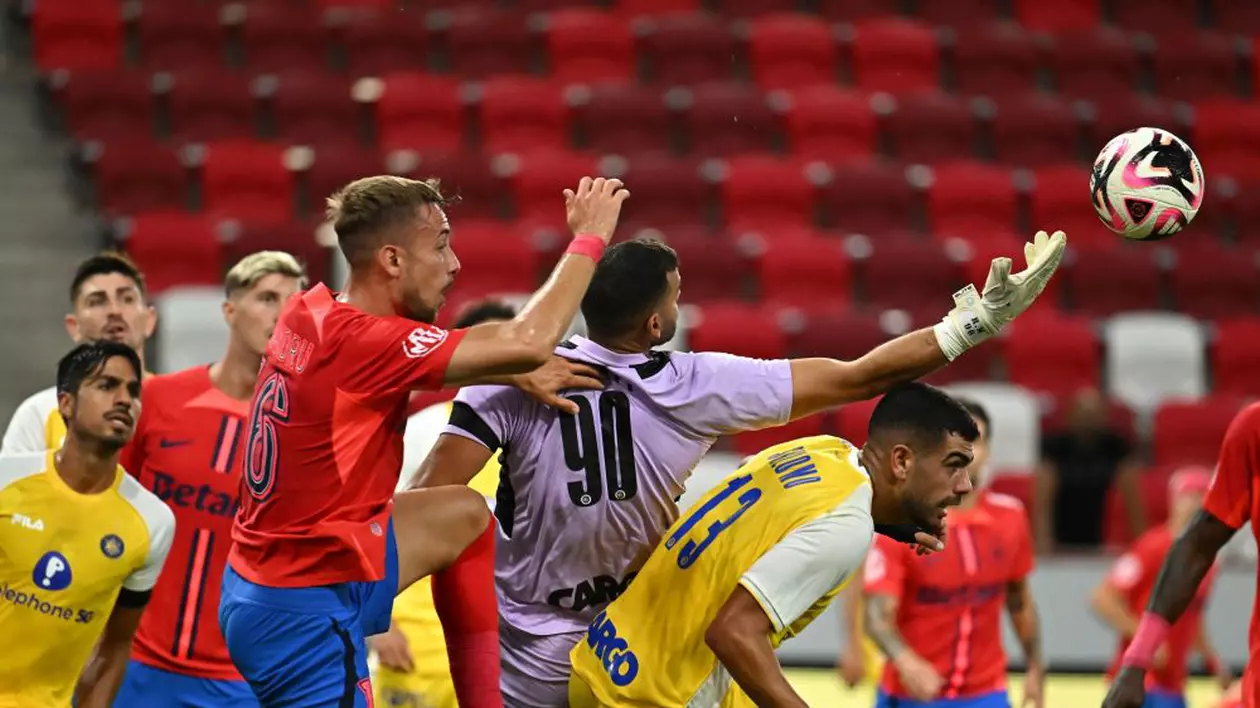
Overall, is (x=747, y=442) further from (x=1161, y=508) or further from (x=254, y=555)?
(x=254, y=555)

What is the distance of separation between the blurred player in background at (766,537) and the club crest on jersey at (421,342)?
2.68 ft

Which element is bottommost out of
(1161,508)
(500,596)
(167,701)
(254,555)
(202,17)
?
(1161,508)

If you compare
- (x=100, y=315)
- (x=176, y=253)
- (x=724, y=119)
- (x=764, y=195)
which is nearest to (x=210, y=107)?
(x=176, y=253)

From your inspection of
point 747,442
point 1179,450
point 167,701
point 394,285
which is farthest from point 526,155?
point 394,285

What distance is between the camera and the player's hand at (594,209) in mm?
4074

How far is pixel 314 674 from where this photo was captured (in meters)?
3.88

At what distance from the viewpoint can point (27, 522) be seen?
4664mm

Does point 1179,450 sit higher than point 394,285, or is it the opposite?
point 394,285

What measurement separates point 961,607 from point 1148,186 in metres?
2.74

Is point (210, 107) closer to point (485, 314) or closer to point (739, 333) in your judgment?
point (739, 333)

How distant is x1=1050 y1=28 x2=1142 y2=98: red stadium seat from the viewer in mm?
14977

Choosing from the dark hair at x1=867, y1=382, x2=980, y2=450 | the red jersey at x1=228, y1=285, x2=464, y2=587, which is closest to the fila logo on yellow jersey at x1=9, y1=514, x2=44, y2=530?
the red jersey at x1=228, y1=285, x2=464, y2=587

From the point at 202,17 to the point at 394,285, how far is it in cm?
1066

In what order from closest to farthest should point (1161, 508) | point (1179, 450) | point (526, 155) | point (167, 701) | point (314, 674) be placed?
1. point (314, 674)
2. point (167, 701)
3. point (1161, 508)
4. point (1179, 450)
5. point (526, 155)
